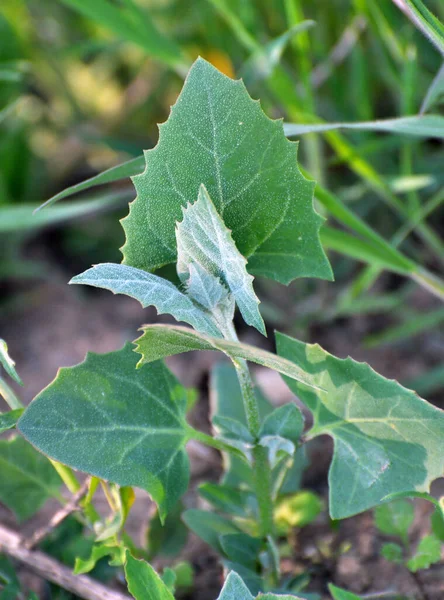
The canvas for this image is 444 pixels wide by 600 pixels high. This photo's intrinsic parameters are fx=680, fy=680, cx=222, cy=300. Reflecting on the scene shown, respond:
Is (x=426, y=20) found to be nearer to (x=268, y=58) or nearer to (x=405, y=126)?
(x=405, y=126)

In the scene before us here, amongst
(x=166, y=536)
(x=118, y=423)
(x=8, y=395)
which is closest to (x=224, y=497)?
(x=166, y=536)

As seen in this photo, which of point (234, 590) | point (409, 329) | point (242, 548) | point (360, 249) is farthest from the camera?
point (409, 329)

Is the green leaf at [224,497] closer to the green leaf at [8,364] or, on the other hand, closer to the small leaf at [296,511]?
the small leaf at [296,511]

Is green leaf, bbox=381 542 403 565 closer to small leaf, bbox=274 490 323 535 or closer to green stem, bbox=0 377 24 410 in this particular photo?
small leaf, bbox=274 490 323 535

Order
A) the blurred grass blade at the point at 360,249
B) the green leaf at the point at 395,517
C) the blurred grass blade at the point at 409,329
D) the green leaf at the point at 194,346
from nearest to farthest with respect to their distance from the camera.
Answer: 1. the green leaf at the point at 194,346
2. the green leaf at the point at 395,517
3. the blurred grass blade at the point at 360,249
4. the blurred grass blade at the point at 409,329

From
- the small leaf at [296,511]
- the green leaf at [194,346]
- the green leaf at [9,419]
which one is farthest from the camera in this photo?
the small leaf at [296,511]

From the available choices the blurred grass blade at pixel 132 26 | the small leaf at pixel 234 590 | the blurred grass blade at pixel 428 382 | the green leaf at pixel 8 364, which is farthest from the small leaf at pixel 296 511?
the blurred grass blade at pixel 132 26

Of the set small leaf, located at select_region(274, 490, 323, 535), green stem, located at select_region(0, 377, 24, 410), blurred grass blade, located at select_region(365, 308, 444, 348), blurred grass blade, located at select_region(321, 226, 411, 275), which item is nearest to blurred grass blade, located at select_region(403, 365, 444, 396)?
blurred grass blade, located at select_region(365, 308, 444, 348)

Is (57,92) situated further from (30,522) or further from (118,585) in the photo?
(118,585)
